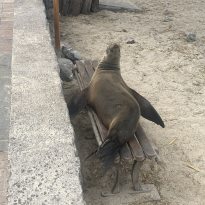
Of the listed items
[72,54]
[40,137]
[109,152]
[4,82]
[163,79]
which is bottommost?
[163,79]

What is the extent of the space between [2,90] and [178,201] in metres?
2.45

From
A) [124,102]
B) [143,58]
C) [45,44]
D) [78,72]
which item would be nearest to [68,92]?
[78,72]

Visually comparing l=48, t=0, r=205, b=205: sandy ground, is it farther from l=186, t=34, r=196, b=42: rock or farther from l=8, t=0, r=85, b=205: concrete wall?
l=8, t=0, r=85, b=205: concrete wall

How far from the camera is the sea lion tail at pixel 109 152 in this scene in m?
2.35

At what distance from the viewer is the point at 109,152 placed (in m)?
2.38

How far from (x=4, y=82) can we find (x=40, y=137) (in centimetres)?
173

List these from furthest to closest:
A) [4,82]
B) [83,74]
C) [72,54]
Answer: [72,54] < [83,74] < [4,82]

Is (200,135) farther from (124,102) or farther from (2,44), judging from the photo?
(2,44)

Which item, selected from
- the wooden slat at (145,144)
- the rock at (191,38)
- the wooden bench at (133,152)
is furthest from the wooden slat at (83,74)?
the rock at (191,38)

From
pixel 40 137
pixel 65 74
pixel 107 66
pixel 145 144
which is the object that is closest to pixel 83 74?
pixel 107 66

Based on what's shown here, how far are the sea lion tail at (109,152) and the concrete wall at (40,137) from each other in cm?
38

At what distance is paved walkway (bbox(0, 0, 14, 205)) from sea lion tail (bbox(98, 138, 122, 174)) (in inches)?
33.1

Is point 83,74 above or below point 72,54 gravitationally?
above

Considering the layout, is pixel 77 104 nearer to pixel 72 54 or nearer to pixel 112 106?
pixel 112 106
